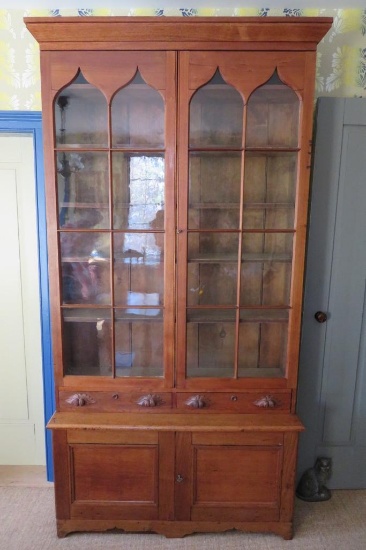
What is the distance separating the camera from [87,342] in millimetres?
1733

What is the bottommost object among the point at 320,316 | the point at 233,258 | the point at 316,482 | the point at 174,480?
the point at 316,482

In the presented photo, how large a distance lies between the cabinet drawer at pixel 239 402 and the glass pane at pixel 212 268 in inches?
16.6

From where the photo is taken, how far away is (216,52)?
4.82 ft

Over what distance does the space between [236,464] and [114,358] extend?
0.73 metres

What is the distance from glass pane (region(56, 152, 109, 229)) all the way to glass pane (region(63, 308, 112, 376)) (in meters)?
0.40

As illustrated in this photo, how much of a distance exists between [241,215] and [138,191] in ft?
1.52

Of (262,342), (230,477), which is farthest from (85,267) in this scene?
(230,477)

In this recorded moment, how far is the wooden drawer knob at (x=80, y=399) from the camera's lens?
65.9 inches

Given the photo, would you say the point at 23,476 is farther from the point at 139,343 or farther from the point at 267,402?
the point at 267,402

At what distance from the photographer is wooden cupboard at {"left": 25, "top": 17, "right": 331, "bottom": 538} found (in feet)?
4.91

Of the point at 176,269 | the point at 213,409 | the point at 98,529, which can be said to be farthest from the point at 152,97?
the point at 98,529

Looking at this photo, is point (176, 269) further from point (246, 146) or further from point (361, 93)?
point (361, 93)

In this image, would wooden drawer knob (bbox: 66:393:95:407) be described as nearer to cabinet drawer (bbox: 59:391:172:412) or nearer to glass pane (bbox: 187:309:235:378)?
cabinet drawer (bbox: 59:391:172:412)

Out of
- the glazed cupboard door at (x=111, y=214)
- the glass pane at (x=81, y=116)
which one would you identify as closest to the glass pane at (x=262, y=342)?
the glazed cupboard door at (x=111, y=214)
